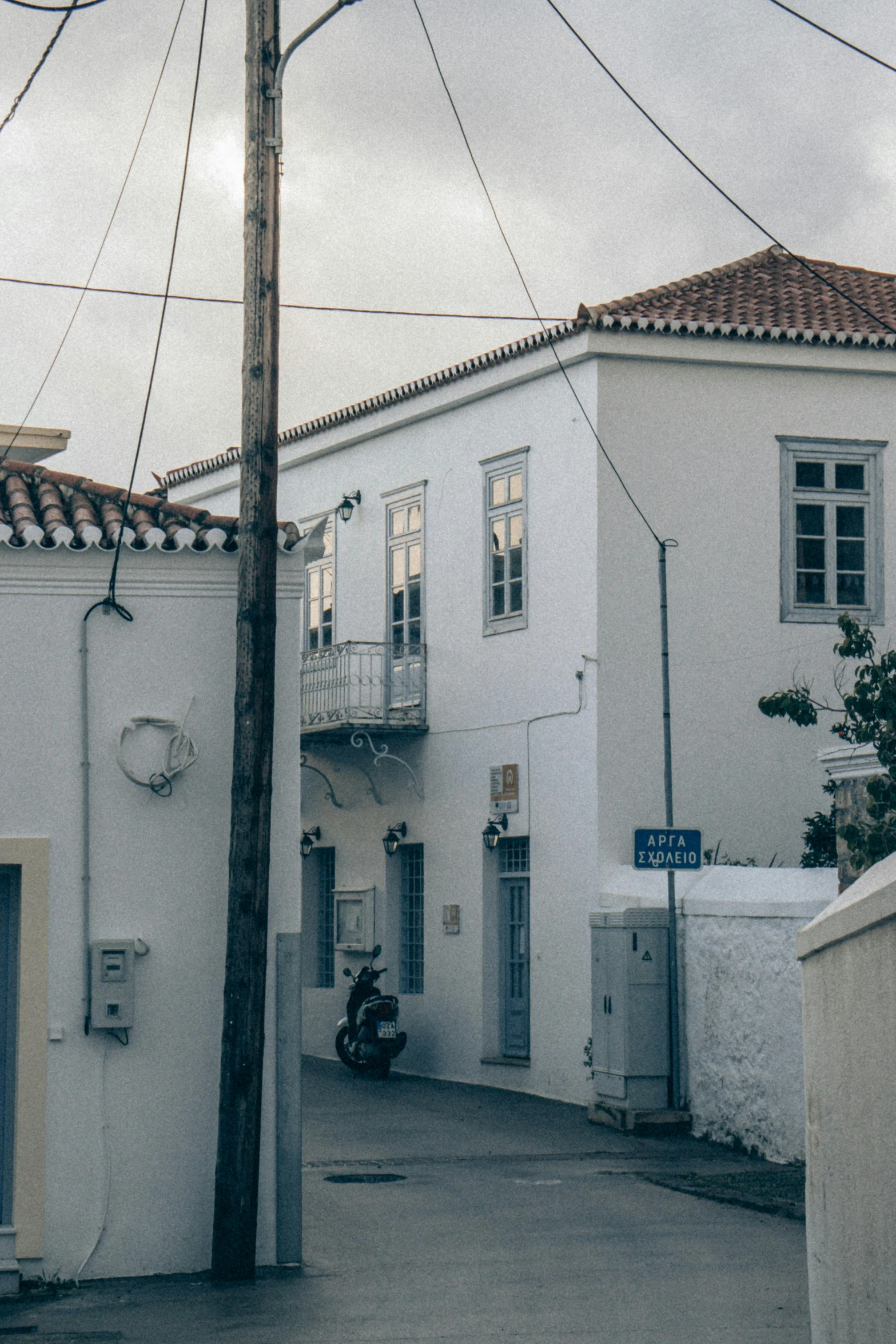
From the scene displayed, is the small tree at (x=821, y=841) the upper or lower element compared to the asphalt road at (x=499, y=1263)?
upper

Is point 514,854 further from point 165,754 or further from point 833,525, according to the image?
point 165,754

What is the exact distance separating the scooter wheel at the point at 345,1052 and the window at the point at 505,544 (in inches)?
195

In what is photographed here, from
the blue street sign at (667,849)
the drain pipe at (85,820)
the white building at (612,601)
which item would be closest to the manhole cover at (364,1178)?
the blue street sign at (667,849)

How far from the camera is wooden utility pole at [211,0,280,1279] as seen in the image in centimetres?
1004

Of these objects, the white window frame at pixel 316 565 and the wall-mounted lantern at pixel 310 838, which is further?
the wall-mounted lantern at pixel 310 838

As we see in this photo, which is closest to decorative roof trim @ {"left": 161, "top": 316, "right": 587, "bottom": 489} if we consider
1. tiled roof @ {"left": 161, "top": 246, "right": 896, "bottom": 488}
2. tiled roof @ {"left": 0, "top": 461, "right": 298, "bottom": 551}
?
tiled roof @ {"left": 161, "top": 246, "right": 896, "bottom": 488}

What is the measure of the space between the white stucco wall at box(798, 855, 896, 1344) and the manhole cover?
681cm

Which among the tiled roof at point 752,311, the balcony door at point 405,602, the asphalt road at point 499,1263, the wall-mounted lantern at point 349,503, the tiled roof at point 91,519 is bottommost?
the asphalt road at point 499,1263

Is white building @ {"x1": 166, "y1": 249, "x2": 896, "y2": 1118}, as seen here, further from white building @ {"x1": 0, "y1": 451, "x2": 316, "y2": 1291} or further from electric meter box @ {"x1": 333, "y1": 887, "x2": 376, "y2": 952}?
white building @ {"x1": 0, "y1": 451, "x2": 316, "y2": 1291}

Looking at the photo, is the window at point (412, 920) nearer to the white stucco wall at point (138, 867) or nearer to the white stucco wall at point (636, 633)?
the white stucco wall at point (636, 633)

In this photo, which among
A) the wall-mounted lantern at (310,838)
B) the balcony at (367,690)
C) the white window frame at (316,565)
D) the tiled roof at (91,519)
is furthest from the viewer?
the wall-mounted lantern at (310,838)

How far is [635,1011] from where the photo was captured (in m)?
16.3

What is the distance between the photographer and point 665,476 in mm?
18969

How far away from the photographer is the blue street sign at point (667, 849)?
1535 cm
